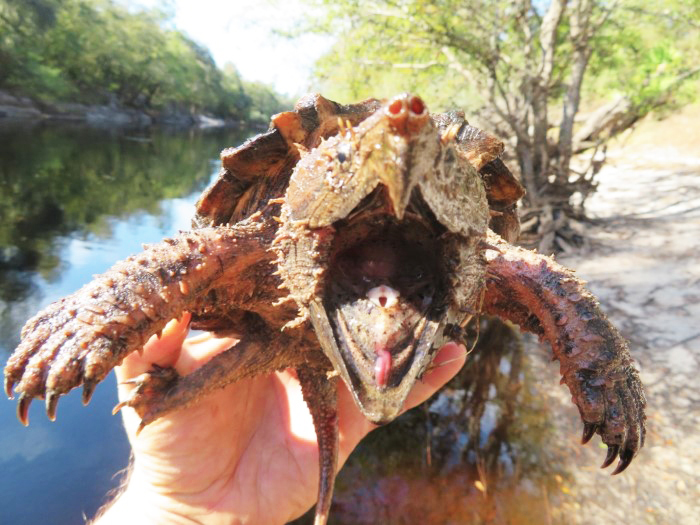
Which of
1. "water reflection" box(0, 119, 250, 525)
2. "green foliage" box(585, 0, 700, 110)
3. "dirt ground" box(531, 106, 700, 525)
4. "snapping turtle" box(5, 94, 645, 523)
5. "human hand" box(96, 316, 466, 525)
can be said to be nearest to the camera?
"snapping turtle" box(5, 94, 645, 523)

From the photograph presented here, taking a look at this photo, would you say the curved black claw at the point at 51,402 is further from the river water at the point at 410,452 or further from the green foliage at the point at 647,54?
the green foliage at the point at 647,54

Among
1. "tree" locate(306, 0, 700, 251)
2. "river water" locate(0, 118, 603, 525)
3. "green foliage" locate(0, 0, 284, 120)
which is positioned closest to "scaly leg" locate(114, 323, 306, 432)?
"river water" locate(0, 118, 603, 525)

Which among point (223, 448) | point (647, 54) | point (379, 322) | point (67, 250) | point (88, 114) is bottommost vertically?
point (67, 250)

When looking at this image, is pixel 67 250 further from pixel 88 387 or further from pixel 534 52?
pixel 534 52

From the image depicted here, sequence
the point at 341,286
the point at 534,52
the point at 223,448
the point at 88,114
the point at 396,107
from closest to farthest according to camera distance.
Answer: the point at 396,107
the point at 341,286
the point at 223,448
the point at 534,52
the point at 88,114

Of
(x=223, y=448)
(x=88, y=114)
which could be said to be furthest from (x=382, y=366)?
(x=88, y=114)

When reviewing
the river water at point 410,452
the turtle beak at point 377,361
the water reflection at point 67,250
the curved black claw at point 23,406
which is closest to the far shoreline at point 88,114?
the water reflection at point 67,250

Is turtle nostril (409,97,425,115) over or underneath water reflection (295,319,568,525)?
over

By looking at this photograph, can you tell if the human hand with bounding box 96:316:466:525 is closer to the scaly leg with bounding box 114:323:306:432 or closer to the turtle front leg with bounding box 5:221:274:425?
the scaly leg with bounding box 114:323:306:432
